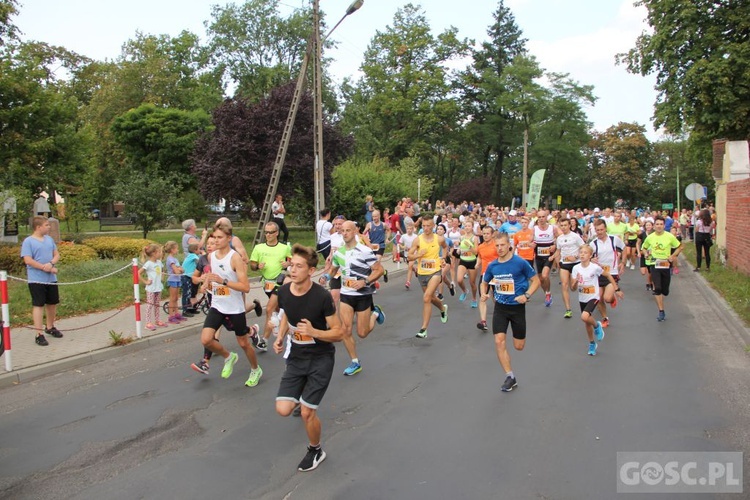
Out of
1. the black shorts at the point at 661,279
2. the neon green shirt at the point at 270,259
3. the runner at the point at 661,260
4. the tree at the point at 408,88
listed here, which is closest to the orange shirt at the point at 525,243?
the runner at the point at 661,260

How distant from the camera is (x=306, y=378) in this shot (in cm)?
488

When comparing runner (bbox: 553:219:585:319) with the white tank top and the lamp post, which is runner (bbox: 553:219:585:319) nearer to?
the white tank top

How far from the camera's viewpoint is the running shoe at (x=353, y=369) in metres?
7.41

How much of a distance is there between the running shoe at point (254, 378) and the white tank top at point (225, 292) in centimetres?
75

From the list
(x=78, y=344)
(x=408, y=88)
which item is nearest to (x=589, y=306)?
(x=78, y=344)

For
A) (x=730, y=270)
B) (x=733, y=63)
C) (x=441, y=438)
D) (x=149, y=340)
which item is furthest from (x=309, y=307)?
(x=733, y=63)

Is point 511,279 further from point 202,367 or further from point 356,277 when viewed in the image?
point 202,367

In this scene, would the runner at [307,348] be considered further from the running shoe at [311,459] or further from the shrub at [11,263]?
the shrub at [11,263]

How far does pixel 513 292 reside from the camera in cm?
704

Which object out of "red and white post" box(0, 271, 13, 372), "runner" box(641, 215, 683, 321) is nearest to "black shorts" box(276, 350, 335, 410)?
"red and white post" box(0, 271, 13, 372)

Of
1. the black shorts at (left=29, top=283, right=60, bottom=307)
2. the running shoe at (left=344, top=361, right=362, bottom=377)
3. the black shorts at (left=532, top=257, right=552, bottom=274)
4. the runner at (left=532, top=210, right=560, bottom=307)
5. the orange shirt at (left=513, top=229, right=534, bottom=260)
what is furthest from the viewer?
the black shorts at (left=532, top=257, right=552, bottom=274)

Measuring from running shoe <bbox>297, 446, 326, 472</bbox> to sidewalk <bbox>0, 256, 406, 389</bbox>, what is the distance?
4601mm

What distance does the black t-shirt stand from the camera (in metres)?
4.82

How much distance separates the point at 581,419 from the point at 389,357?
311cm
